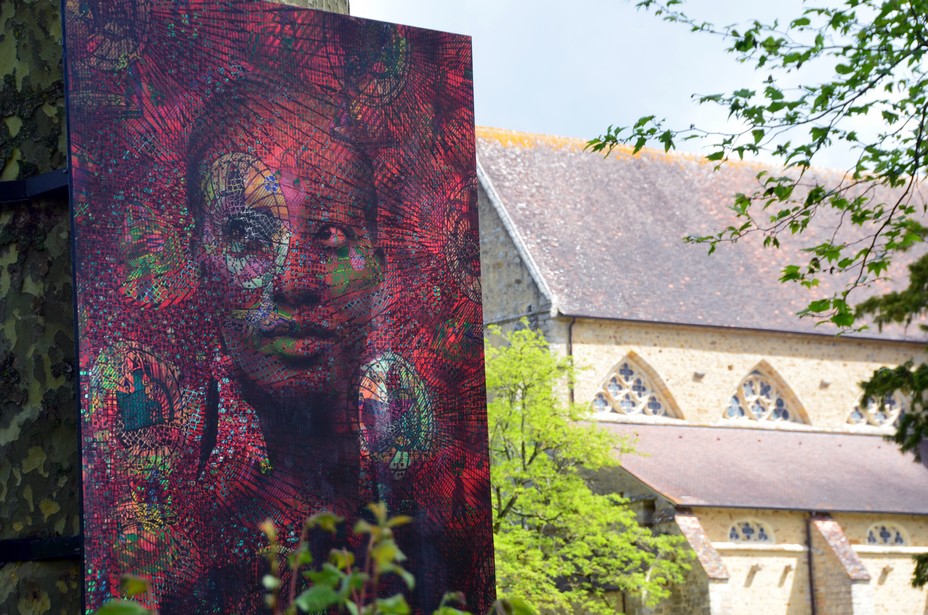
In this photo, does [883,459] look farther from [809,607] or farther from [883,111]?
[883,111]

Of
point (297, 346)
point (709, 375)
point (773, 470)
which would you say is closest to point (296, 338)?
point (297, 346)

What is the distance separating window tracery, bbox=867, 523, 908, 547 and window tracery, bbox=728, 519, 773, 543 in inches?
97.0

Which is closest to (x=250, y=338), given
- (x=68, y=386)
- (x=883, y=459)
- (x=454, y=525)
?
(x=68, y=386)

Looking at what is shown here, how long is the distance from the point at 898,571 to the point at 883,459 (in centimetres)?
363

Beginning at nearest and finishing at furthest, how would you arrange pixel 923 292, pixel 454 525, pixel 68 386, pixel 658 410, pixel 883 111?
Result: 1. pixel 68 386
2. pixel 454 525
3. pixel 883 111
4. pixel 923 292
5. pixel 658 410

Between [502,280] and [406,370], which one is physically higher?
[502,280]

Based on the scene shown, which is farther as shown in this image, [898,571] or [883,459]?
[883,459]

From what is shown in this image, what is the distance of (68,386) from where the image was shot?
3180 millimetres

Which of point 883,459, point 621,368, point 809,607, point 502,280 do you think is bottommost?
point 809,607

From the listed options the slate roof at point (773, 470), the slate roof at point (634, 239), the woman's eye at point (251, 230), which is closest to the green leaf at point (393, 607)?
the woman's eye at point (251, 230)

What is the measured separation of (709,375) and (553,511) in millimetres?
7603

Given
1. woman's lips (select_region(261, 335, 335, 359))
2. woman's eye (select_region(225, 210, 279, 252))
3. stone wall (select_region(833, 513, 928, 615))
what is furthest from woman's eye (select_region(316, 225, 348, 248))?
stone wall (select_region(833, 513, 928, 615))

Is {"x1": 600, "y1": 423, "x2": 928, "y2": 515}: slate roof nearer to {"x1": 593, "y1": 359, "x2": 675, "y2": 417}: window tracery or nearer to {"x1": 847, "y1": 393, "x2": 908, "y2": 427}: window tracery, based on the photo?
{"x1": 593, "y1": 359, "x2": 675, "y2": 417}: window tracery

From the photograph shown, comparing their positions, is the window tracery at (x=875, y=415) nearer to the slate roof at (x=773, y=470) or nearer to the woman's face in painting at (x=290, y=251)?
the slate roof at (x=773, y=470)
